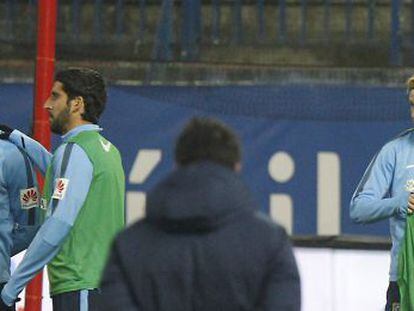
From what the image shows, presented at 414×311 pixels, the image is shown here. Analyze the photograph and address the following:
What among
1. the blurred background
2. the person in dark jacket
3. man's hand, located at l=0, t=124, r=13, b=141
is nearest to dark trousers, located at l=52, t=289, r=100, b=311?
man's hand, located at l=0, t=124, r=13, b=141

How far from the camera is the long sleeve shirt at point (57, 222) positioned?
5.51 m

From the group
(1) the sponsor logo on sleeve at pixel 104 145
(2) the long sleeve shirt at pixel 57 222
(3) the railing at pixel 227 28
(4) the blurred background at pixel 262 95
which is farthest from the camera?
(3) the railing at pixel 227 28

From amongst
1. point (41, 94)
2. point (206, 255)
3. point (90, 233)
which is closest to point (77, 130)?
point (90, 233)

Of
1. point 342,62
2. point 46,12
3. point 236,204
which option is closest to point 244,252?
point 236,204

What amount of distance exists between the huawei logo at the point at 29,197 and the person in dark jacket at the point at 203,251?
2.26 meters

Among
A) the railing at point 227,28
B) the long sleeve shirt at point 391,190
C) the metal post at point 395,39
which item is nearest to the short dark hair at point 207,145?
the long sleeve shirt at point 391,190

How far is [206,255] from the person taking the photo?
13.0ft

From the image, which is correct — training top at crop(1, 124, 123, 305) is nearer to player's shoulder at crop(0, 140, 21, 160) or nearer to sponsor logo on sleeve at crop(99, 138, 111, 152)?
sponsor logo on sleeve at crop(99, 138, 111, 152)

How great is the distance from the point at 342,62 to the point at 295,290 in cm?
786

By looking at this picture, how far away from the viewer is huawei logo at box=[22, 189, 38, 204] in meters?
6.23

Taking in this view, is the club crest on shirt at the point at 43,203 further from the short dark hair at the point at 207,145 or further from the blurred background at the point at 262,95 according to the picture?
the blurred background at the point at 262,95

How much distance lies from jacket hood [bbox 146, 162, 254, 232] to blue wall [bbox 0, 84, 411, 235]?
Answer: 6388 millimetres

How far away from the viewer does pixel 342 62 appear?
38.3 feet

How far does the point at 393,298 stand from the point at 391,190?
1.56 ft
